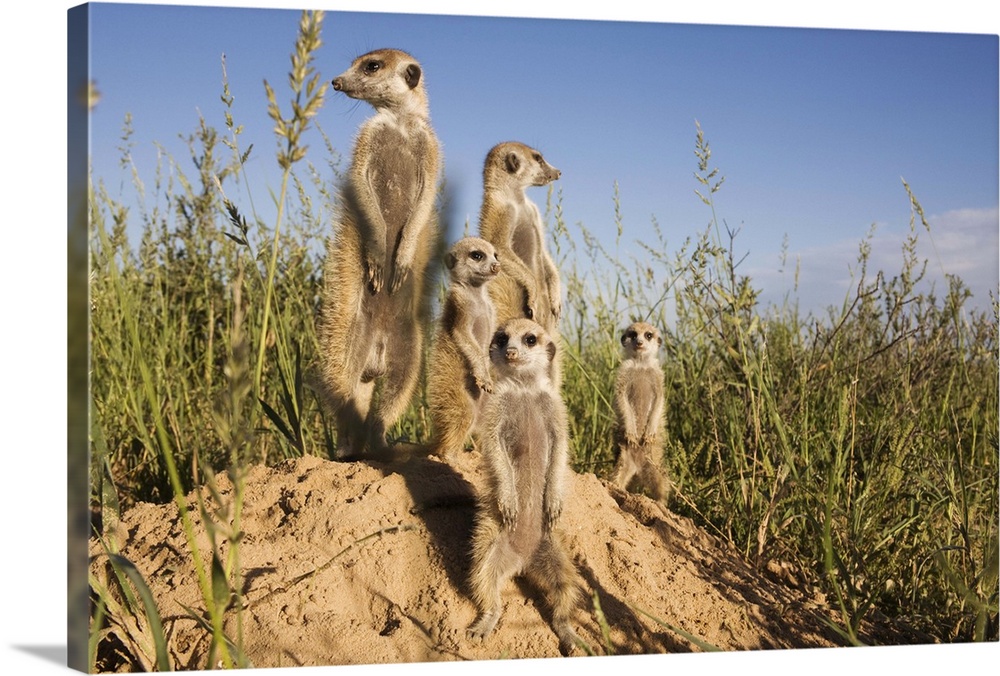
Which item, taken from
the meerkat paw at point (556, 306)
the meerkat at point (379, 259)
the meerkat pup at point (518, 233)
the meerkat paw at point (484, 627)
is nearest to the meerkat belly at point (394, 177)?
the meerkat at point (379, 259)

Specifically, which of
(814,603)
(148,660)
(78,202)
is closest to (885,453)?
(814,603)

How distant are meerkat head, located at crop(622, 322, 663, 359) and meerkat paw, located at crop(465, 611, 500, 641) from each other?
76.1 inches

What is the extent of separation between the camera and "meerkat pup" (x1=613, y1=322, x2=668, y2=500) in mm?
5039

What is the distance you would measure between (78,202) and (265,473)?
4.42 ft

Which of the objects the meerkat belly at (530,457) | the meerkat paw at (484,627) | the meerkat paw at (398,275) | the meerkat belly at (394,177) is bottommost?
the meerkat paw at (484,627)

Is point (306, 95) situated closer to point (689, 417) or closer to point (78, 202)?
point (78, 202)

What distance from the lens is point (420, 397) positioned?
5293mm

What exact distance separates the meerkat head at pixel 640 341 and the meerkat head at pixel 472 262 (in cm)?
87

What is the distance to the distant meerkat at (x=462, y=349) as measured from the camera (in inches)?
179

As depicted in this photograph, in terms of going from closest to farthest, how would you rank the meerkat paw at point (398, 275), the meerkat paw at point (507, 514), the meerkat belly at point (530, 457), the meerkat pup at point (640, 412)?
the meerkat paw at point (507, 514) → the meerkat belly at point (530, 457) → the meerkat paw at point (398, 275) → the meerkat pup at point (640, 412)

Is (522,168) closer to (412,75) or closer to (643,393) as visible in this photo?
(412,75)

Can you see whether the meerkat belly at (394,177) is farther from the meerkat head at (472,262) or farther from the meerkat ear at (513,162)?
the meerkat ear at (513,162)

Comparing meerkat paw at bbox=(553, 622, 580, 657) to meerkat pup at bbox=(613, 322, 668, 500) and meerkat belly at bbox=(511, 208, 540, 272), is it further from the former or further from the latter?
meerkat belly at bbox=(511, 208, 540, 272)

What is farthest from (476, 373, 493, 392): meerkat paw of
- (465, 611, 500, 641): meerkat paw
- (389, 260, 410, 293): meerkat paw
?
(465, 611, 500, 641): meerkat paw
